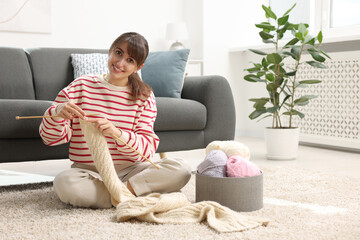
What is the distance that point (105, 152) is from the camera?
5.28 feet

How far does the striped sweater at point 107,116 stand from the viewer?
5.74ft

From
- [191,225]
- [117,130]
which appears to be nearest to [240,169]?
[191,225]

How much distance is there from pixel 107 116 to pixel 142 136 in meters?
0.15

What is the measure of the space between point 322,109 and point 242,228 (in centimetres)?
245

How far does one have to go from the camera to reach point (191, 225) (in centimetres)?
145

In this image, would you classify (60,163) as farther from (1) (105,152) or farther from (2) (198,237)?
(2) (198,237)

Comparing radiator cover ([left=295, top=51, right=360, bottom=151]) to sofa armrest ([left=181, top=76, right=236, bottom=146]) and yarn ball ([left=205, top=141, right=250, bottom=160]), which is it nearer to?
sofa armrest ([left=181, top=76, right=236, bottom=146])

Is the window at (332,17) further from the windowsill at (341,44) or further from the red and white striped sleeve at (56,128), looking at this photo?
the red and white striped sleeve at (56,128)

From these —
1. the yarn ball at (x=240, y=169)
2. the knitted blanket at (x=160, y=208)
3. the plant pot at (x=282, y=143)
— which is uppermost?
the yarn ball at (x=240, y=169)

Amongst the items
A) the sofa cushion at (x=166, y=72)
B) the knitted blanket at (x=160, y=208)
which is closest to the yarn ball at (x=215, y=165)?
the knitted blanket at (x=160, y=208)

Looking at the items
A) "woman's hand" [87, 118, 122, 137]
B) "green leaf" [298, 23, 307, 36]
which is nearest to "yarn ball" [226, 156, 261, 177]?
"woman's hand" [87, 118, 122, 137]

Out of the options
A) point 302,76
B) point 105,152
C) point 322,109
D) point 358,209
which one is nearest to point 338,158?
point 322,109

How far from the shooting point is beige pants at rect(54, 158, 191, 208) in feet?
5.43

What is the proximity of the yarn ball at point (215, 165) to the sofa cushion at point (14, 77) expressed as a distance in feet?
4.14
